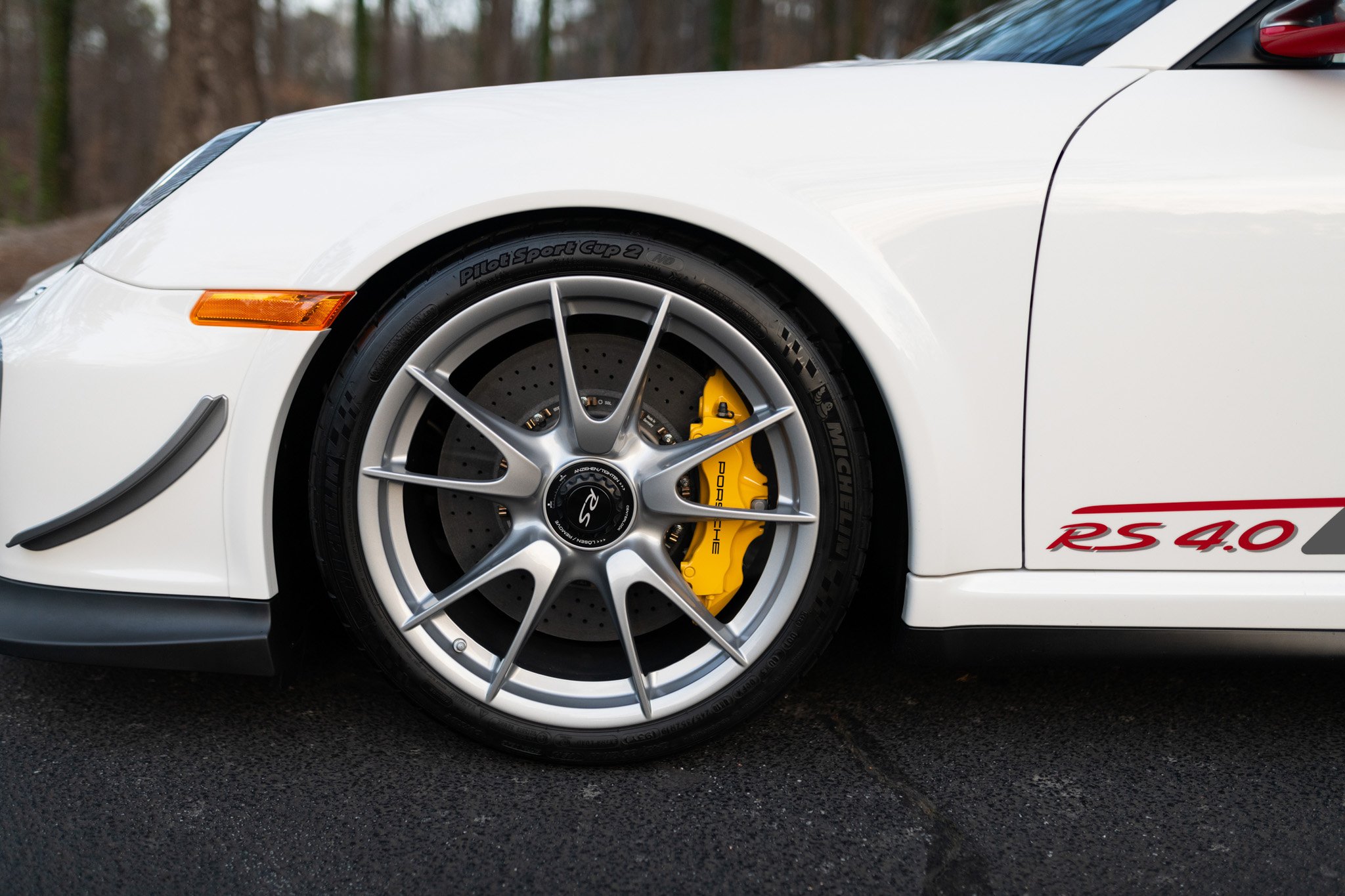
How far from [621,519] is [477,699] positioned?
389mm

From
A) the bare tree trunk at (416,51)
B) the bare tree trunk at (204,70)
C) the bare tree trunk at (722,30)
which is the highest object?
the bare tree trunk at (416,51)

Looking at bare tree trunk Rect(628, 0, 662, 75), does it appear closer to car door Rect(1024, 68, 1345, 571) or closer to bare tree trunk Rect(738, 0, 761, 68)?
bare tree trunk Rect(738, 0, 761, 68)

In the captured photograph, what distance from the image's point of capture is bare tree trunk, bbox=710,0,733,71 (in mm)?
12703

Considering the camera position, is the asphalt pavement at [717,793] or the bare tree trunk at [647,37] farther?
the bare tree trunk at [647,37]

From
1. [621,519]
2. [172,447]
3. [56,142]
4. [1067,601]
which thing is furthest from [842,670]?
[56,142]

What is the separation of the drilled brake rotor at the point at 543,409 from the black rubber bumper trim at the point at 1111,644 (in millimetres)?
461

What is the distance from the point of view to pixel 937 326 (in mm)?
1485

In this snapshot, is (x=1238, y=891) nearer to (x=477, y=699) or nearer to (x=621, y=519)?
(x=621, y=519)

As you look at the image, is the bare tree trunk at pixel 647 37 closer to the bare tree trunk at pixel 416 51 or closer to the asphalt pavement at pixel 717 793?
the bare tree trunk at pixel 416 51

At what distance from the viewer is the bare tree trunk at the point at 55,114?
9508 millimetres

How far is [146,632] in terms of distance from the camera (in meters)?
1.55

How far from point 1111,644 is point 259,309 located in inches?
56.7

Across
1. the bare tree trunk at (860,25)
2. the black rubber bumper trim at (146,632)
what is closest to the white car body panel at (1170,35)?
the black rubber bumper trim at (146,632)

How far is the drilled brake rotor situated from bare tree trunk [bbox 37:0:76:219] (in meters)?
10.4
